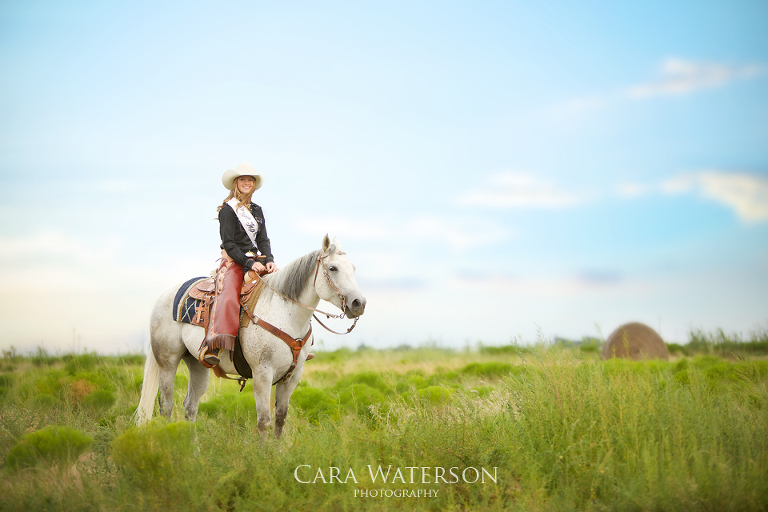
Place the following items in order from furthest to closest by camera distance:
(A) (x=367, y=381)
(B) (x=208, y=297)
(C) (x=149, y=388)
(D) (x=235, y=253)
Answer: (A) (x=367, y=381) → (C) (x=149, y=388) → (B) (x=208, y=297) → (D) (x=235, y=253)

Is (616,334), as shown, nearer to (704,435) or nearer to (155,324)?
(704,435)

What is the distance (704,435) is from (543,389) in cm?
160

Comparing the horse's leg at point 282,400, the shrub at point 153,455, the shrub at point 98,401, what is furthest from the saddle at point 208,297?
the shrub at point 98,401

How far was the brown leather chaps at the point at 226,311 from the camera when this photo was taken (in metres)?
5.87

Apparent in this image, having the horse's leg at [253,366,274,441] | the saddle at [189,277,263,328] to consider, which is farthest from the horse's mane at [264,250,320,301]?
the horse's leg at [253,366,274,441]

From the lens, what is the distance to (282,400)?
6.16 metres

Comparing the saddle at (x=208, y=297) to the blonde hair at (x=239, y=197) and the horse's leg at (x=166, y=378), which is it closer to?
the horse's leg at (x=166, y=378)

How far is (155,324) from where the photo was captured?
694 cm

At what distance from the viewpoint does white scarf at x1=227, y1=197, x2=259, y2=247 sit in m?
6.34

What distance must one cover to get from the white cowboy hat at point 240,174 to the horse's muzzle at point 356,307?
2.24 meters

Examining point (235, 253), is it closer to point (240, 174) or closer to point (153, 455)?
point (240, 174)

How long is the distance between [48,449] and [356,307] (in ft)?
11.4

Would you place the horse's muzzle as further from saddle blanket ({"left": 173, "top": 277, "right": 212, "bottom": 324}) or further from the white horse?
saddle blanket ({"left": 173, "top": 277, "right": 212, "bottom": 324})

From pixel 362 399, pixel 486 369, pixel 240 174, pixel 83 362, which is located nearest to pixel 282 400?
pixel 240 174
